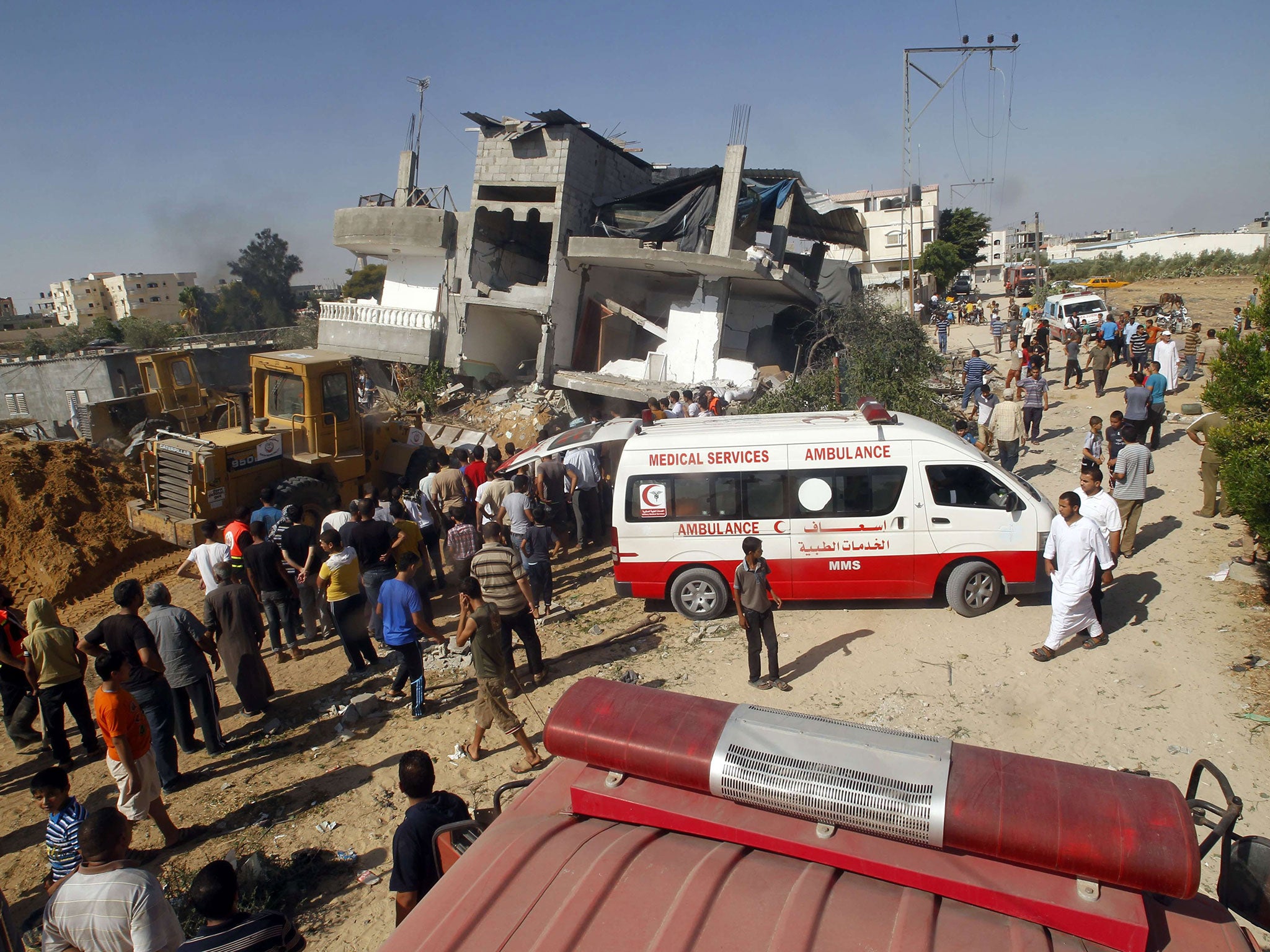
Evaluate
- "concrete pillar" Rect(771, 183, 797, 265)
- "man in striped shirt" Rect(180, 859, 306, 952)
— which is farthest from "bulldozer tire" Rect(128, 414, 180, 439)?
"concrete pillar" Rect(771, 183, 797, 265)

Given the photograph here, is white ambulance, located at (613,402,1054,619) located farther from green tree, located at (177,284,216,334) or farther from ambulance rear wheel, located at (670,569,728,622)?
green tree, located at (177,284,216,334)

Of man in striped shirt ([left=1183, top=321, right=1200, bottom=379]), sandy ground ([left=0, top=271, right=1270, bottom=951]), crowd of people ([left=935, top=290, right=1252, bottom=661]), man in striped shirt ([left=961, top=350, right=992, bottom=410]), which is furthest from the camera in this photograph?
man in striped shirt ([left=1183, top=321, right=1200, bottom=379])

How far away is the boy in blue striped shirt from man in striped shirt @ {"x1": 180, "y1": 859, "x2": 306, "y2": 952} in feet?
6.14

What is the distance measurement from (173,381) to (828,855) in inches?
716

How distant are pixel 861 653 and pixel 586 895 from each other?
5525 millimetres

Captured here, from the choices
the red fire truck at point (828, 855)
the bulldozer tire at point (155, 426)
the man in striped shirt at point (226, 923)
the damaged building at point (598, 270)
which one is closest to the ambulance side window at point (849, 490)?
the red fire truck at point (828, 855)

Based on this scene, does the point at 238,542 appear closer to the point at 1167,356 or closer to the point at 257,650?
the point at 257,650

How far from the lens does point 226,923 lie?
2.99m

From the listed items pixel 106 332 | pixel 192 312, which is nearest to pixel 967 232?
pixel 192 312

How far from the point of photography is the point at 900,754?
2434 mm

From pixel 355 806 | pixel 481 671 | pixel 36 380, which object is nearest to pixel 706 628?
pixel 481 671

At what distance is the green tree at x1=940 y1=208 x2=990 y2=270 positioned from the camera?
4856 cm

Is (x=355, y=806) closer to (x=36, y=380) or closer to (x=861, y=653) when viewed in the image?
(x=861, y=653)

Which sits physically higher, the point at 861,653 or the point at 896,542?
the point at 896,542
